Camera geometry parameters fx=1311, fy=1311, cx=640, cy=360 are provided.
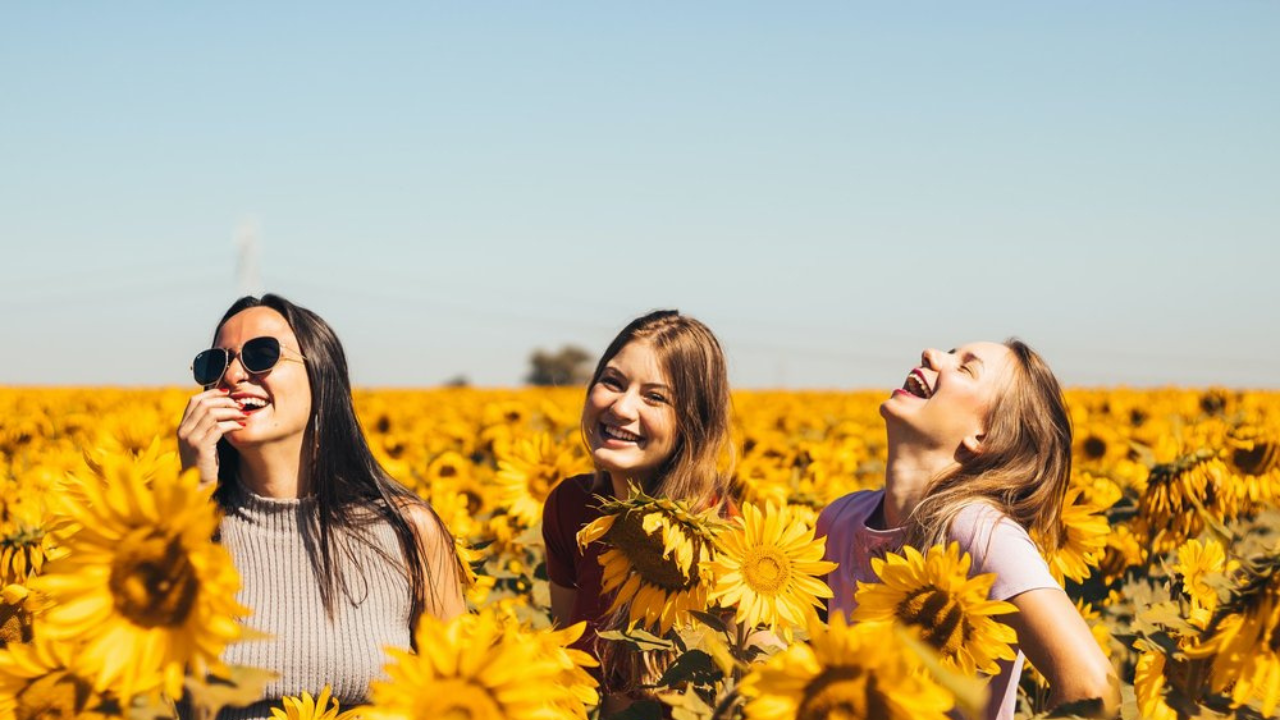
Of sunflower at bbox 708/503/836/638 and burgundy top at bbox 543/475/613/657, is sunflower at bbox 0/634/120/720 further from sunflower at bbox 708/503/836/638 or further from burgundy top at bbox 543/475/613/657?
burgundy top at bbox 543/475/613/657

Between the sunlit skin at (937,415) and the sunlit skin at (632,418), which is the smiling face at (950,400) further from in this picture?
the sunlit skin at (632,418)

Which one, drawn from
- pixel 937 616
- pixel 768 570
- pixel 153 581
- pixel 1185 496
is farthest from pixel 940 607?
pixel 1185 496

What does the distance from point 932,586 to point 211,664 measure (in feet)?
3.67

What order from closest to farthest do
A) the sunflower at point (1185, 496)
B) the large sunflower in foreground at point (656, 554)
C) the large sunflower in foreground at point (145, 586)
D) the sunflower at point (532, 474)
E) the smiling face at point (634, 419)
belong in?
the large sunflower in foreground at point (145, 586) → the large sunflower in foreground at point (656, 554) → the smiling face at point (634, 419) → the sunflower at point (1185, 496) → the sunflower at point (532, 474)

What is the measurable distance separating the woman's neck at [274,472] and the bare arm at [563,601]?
3.35 feet

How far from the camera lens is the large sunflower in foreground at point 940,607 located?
2039 millimetres

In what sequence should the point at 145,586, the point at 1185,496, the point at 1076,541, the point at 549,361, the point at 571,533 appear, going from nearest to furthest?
the point at 145,586 → the point at 1076,541 → the point at 571,533 → the point at 1185,496 → the point at 549,361

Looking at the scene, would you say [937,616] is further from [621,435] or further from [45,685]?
[621,435]

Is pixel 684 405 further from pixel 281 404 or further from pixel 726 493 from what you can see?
pixel 281 404

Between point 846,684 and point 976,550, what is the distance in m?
1.26

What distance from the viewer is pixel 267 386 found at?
9.77ft

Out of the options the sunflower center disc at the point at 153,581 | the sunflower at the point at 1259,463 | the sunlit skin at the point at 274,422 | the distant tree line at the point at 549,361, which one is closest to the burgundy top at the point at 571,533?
the sunlit skin at the point at 274,422

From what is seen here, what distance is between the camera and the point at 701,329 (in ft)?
12.3

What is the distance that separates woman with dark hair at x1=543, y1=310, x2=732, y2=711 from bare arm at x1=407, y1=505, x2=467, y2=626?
429 millimetres
